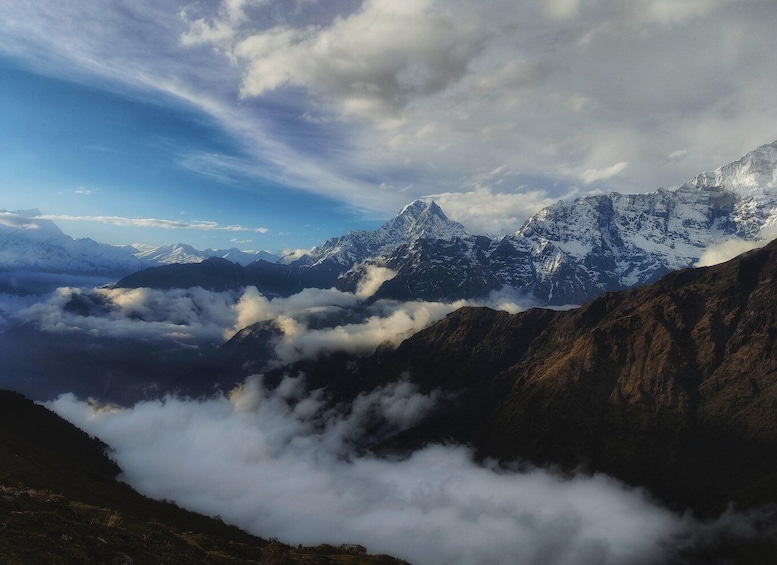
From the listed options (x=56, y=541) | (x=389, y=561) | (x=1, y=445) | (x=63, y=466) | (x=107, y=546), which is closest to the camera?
(x=56, y=541)

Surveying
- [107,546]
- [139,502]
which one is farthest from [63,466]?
[107,546]

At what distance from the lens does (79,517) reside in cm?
5903

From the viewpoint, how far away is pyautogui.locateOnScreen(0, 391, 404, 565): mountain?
45469 millimetres

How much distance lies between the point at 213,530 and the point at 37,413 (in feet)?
410

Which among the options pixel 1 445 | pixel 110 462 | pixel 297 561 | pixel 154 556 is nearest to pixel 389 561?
pixel 297 561

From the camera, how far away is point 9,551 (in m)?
39.1

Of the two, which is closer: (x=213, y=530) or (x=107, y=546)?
(x=107, y=546)

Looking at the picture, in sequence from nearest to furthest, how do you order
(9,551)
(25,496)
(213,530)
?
(9,551) < (25,496) < (213,530)

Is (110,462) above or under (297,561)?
under

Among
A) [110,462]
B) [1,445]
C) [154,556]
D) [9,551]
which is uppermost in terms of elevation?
[9,551]

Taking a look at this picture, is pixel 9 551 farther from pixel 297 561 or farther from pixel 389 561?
pixel 389 561

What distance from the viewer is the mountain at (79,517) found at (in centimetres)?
4547

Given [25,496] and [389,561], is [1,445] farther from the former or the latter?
[389,561]

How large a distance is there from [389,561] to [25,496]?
8662cm
